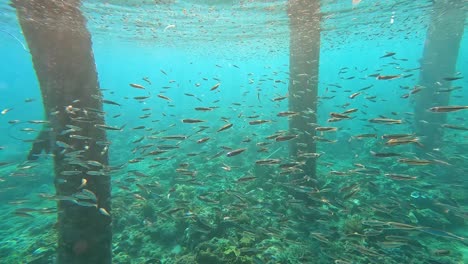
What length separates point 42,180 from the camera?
18.0 meters

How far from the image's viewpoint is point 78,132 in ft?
22.7

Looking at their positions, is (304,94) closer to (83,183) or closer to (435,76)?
(83,183)

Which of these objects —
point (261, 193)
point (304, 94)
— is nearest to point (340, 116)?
point (304, 94)

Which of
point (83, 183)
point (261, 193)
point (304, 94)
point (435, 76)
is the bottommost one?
point (261, 193)

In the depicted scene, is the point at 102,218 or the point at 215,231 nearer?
the point at 102,218

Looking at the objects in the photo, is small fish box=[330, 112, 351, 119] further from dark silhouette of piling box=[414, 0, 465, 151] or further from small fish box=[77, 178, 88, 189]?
dark silhouette of piling box=[414, 0, 465, 151]

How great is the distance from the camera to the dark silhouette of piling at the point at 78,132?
6.35 m

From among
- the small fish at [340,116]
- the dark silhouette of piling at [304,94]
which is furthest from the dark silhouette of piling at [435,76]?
the small fish at [340,116]

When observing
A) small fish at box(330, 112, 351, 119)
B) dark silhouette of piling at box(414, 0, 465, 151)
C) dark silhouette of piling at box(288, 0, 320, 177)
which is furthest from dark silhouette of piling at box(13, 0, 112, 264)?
dark silhouette of piling at box(414, 0, 465, 151)

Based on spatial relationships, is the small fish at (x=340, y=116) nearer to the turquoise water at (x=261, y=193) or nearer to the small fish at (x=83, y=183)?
the turquoise water at (x=261, y=193)

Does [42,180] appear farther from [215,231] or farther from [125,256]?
[215,231]

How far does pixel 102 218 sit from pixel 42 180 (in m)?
14.9

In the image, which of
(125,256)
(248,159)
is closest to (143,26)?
(248,159)

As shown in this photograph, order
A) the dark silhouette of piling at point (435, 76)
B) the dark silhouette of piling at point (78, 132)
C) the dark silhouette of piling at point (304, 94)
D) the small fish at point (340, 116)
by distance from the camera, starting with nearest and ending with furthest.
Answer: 1. the dark silhouette of piling at point (78, 132)
2. the small fish at point (340, 116)
3. the dark silhouette of piling at point (304, 94)
4. the dark silhouette of piling at point (435, 76)
